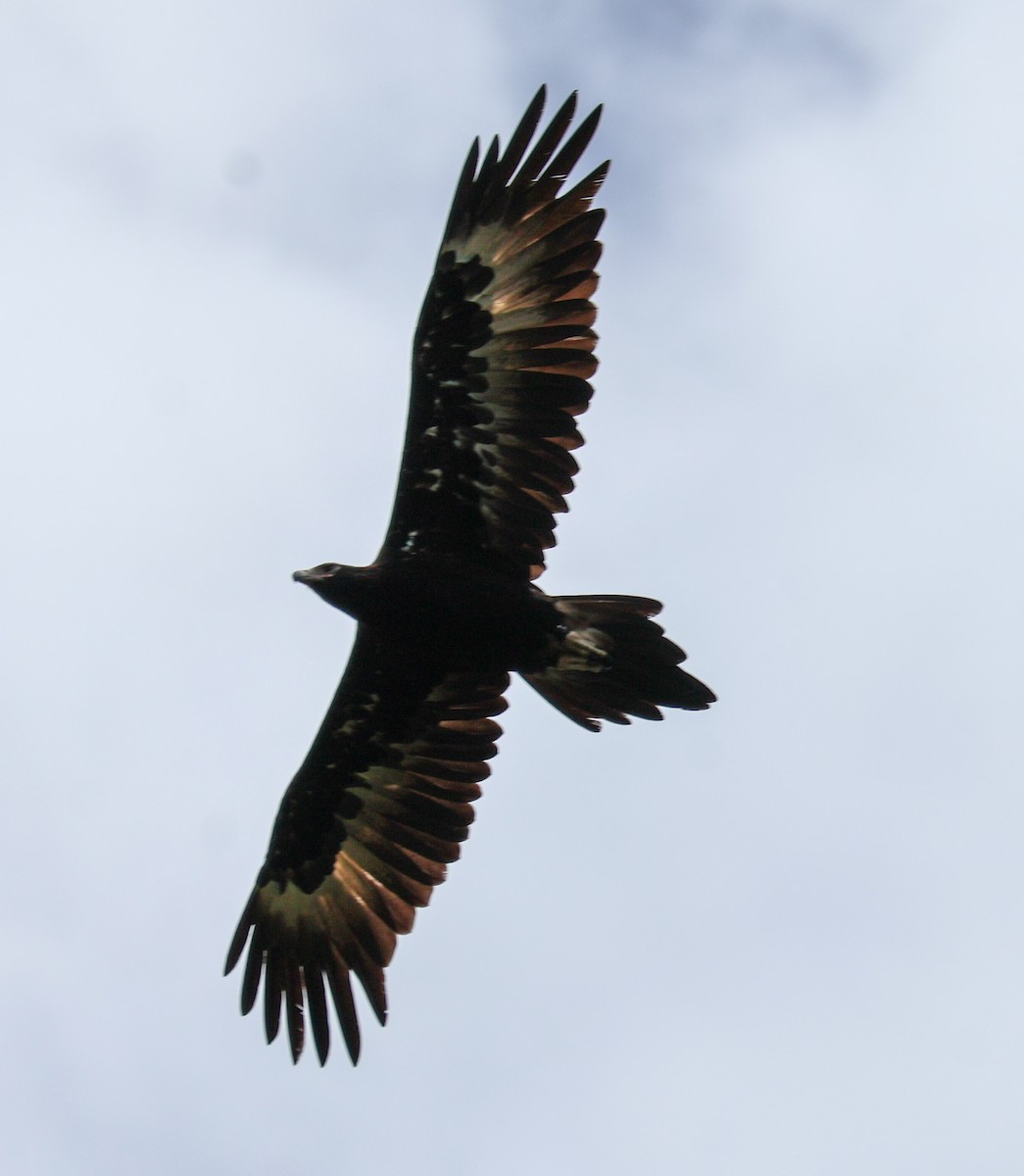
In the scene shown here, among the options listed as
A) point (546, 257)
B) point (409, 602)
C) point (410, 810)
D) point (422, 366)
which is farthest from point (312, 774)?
point (546, 257)

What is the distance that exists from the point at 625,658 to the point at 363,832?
3.00 meters

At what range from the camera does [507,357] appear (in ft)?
46.4

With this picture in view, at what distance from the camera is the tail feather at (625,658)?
13898 millimetres

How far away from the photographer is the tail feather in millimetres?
13898

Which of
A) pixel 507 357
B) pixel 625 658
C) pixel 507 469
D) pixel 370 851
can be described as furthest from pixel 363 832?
pixel 507 357

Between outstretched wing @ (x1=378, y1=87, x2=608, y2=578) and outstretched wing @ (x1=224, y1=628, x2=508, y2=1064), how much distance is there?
1.36 m

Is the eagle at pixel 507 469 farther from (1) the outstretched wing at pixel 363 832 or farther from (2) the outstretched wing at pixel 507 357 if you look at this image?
(1) the outstretched wing at pixel 363 832

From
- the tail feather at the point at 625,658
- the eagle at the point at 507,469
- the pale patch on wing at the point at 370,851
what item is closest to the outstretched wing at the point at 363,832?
the pale patch on wing at the point at 370,851

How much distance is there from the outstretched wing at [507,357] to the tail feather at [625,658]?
614 mm

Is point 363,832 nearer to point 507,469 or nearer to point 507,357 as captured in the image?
point 507,469

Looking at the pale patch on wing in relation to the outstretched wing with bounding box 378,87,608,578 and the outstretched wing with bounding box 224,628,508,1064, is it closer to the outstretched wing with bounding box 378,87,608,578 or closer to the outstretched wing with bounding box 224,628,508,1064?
the outstretched wing with bounding box 224,628,508,1064

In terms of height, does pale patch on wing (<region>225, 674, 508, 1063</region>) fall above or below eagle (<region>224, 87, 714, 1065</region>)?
below

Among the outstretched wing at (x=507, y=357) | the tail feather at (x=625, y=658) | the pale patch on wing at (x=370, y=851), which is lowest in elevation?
the pale patch on wing at (x=370, y=851)

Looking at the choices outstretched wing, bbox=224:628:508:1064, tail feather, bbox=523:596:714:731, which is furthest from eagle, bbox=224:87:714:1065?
outstretched wing, bbox=224:628:508:1064
